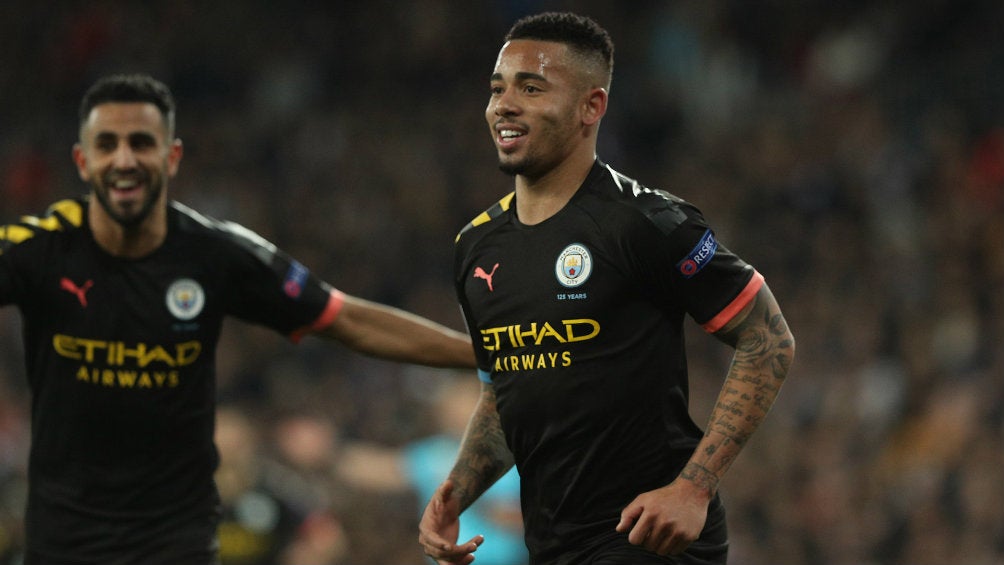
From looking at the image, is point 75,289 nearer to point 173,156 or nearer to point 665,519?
point 173,156

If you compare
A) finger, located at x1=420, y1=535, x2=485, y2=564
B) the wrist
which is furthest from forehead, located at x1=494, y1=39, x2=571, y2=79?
finger, located at x1=420, y1=535, x2=485, y2=564

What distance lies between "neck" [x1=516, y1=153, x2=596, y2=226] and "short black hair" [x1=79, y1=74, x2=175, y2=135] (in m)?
1.74

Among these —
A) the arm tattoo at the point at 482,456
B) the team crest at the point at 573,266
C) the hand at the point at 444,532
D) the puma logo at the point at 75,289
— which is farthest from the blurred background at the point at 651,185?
the team crest at the point at 573,266

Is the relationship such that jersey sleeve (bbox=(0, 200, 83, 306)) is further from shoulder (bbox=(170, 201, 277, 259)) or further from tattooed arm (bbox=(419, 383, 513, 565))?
tattooed arm (bbox=(419, 383, 513, 565))

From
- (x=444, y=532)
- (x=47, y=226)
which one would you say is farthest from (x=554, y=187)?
(x=47, y=226)

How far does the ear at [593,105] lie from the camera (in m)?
4.27

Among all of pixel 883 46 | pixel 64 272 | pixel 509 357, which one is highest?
pixel 883 46

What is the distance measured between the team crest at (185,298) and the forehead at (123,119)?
0.57 meters

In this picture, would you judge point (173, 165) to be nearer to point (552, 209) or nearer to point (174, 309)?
point (174, 309)

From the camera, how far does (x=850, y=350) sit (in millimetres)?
10602

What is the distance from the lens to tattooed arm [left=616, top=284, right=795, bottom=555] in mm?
3877

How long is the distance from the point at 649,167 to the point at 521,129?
9.35 metres

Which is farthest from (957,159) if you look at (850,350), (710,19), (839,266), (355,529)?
(355,529)

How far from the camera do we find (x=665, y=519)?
3789 millimetres
